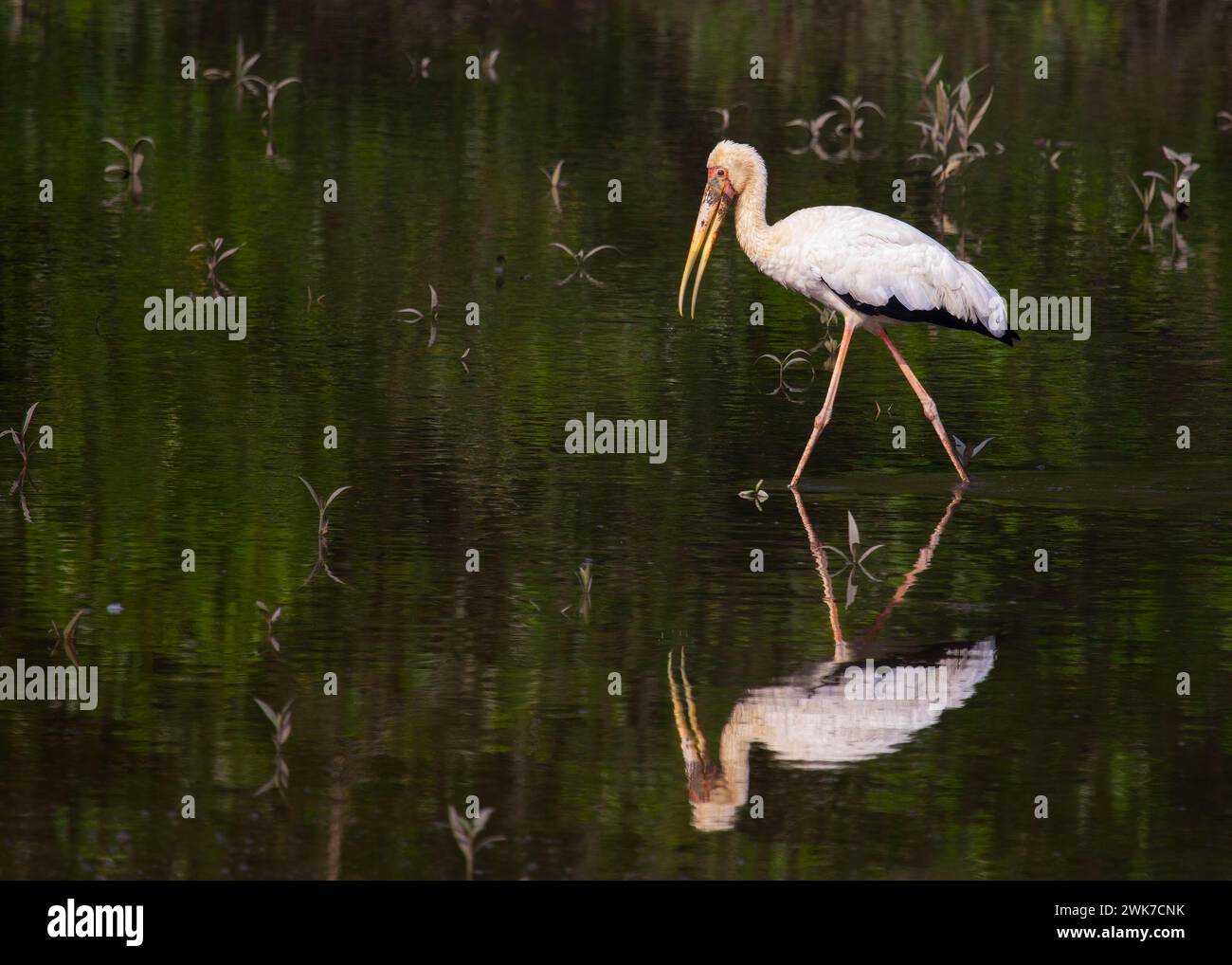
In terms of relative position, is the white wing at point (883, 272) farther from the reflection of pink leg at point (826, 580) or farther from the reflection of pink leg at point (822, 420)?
the reflection of pink leg at point (826, 580)

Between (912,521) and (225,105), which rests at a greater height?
(225,105)

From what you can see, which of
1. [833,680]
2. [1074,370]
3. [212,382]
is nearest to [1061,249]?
[1074,370]

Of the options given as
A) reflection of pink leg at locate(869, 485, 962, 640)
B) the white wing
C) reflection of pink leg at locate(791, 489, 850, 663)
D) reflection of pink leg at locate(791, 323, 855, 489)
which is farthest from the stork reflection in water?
the white wing

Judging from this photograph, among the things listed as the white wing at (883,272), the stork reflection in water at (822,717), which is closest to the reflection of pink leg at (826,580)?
the stork reflection in water at (822,717)

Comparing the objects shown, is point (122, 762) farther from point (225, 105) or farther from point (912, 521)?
point (225, 105)

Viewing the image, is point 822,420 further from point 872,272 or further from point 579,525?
point 579,525

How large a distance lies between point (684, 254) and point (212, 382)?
16.7 ft

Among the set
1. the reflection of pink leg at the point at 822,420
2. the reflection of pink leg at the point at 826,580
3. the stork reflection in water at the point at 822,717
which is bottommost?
the stork reflection in water at the point at 822,717

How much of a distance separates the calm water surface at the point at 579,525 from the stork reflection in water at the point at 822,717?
20mm

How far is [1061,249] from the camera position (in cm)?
1883

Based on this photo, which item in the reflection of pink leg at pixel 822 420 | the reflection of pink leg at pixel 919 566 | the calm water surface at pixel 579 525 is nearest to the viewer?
the calm water surface at pixel 579 525

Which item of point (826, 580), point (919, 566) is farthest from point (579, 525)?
point (919, 566)

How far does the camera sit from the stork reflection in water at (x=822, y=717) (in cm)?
798
